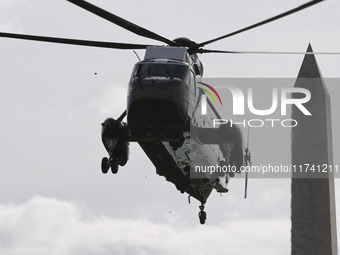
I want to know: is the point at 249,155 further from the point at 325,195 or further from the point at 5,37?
the point at 325,195

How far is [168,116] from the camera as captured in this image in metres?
15.5

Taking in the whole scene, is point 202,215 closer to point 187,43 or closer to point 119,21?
point 187,43

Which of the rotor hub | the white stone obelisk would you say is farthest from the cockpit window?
the white stone obelisk

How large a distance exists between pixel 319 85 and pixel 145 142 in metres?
22.2

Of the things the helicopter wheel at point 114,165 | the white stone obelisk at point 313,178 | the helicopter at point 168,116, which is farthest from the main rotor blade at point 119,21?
the white stone obelisk at point 313,178

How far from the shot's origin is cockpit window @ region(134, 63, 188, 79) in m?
15.8

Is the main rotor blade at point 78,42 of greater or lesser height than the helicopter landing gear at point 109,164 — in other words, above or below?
above

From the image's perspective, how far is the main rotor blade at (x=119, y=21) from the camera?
1355cm

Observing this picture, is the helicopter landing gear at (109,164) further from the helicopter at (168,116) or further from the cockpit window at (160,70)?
the cockpit window at (160,70)

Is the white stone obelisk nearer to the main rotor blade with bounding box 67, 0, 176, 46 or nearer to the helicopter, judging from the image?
the helicopter

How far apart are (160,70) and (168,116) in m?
0.97

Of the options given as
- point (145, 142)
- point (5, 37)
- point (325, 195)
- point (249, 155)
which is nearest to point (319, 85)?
point (325, 195)

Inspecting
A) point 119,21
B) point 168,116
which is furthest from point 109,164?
point 119,21

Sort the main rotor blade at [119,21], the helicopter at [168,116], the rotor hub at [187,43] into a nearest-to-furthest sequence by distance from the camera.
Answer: the main rotor blade at [119,21] < the helicopter at [168,116] < the rotor hub at [187,43]
